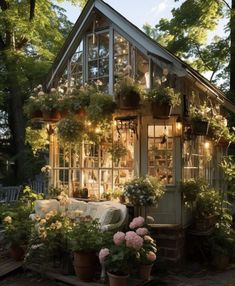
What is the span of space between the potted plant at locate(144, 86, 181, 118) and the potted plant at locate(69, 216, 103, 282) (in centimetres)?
241

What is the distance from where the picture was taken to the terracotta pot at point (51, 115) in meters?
7.55

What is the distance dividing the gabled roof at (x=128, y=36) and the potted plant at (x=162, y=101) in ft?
2.21

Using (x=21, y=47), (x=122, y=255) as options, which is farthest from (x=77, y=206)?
(x=21, y=47)

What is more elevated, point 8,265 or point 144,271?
point 144,271

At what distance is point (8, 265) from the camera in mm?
6422

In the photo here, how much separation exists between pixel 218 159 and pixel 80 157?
155 inches

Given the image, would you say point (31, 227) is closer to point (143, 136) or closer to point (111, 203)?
point (111, 203)

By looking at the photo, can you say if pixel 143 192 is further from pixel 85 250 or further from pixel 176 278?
pixel 176 278

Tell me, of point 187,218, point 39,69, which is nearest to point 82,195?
point 187,218

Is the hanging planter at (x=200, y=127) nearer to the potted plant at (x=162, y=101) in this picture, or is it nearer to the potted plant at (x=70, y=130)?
the potted plant at (x=162, y=101)

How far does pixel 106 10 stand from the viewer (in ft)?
24.9

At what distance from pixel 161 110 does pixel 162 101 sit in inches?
6.6

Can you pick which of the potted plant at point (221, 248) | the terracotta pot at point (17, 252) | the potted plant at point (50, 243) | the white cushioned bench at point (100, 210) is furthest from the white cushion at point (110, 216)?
the potted plant at point (221, 248)

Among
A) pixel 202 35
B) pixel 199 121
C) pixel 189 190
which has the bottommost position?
pixel 189 190
